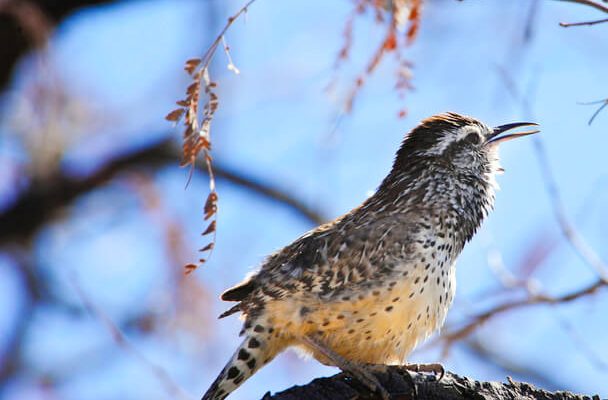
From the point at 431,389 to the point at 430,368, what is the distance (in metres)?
0.41

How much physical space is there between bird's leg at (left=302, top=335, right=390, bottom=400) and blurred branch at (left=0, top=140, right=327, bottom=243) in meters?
→ 3.61

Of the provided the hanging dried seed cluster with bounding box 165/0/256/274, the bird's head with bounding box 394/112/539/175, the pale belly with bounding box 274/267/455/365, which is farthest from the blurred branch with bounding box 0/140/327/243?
the hanging dried seed cluster with bounding box 165/0/256/274

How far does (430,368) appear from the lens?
4535mm

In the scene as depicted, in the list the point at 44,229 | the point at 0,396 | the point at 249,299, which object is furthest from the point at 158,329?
the point at 249,299

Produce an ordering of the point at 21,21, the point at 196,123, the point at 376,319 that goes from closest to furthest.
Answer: the point at 196,123 < the point at 376,319 < the point at 21,21

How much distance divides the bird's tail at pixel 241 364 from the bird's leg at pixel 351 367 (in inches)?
8.1

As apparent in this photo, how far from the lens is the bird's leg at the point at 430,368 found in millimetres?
4279

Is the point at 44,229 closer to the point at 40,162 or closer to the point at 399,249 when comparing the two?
the point at 40,162

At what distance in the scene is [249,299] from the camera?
487 centimetres

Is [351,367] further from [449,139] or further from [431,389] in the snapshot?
[449,139]

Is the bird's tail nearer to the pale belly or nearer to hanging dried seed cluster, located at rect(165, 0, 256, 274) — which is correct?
the pale belly

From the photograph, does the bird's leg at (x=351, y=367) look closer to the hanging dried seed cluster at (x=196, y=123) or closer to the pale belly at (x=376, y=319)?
the pale belly at (x=376, y=319)

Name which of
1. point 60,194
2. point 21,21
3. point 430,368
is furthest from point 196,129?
point 60,194

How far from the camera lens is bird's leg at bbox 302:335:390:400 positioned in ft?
13.7
